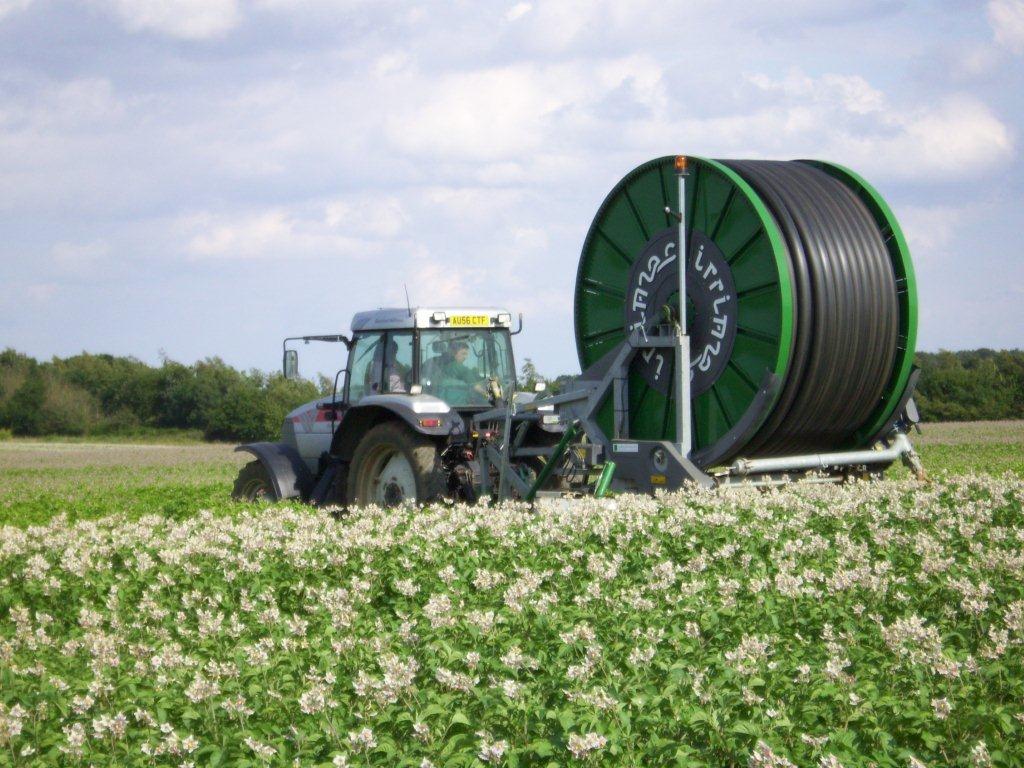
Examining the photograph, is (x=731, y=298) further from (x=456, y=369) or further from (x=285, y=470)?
(x=285, y=470)

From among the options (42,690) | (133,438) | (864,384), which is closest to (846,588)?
(42,690)

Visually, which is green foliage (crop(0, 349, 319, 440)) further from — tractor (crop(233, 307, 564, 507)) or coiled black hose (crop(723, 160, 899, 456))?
coiled black hose (crop(723, 160, 899, 456))

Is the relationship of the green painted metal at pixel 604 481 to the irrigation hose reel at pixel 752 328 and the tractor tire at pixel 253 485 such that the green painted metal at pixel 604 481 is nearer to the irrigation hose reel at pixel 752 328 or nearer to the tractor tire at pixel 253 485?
the irrigation hose reel at pixel 752 328

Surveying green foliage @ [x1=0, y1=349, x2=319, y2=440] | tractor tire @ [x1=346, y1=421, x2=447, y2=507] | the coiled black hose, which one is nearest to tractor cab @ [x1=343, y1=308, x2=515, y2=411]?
tractor tire @ [x1=346, y1=421, x2=447, y2=507]

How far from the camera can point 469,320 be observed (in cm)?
1416

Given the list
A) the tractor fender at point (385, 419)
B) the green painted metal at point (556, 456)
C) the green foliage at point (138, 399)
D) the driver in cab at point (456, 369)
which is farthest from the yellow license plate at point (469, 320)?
the green foliage at point (138, 399)

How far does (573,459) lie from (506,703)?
762cm

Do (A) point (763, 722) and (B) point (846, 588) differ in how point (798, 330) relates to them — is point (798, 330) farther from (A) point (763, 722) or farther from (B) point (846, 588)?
(A) point (763, 722)

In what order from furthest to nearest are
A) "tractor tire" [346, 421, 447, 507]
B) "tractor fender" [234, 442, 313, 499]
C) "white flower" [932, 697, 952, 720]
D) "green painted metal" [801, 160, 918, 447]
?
"tractor fender" [234, 442, 313, 499], "tractor tire" [346, 421, 447, 507], "green painted metal" [801, 160, 918, 447], "white flower" [932, 697, 952, 720]

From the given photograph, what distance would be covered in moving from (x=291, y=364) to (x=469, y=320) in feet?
6.92

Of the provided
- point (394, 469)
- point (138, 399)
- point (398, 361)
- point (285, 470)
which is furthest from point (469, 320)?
point (138, 399)

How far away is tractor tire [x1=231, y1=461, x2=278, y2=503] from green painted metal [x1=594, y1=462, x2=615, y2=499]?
538 cm

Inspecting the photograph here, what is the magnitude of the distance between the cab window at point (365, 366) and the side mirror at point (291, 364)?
2.86 feet

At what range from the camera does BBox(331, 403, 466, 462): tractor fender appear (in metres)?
12.8
